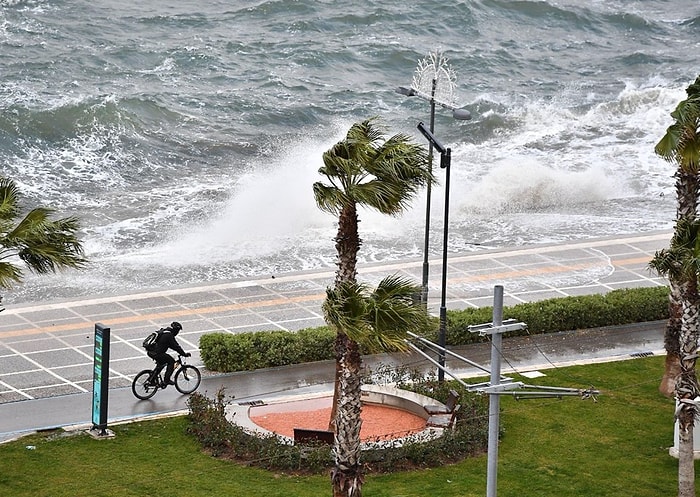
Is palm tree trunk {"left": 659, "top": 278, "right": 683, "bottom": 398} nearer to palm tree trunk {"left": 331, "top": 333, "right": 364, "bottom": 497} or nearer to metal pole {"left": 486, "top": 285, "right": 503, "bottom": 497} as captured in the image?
metal pole {"left": 486, "top": 285, "right": 503, "bottom": 497}

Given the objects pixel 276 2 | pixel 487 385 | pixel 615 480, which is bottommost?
pixel 615 480

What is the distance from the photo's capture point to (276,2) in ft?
269

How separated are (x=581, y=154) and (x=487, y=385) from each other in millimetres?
41608

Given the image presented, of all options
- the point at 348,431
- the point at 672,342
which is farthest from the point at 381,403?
the point at 348,431

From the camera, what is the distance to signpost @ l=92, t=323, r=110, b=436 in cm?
2327

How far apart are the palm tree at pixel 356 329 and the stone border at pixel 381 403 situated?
12.3 feet

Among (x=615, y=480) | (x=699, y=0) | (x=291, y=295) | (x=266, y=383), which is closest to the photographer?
(x=615, y=480)

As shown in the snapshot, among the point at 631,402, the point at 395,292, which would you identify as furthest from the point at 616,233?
the point at 395,292

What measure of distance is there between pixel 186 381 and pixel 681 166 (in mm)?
10799

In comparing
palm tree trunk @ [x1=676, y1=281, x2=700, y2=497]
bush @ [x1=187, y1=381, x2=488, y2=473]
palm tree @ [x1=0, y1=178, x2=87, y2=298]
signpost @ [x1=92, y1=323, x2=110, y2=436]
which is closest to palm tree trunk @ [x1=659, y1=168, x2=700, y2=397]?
palm tree trunk @ [x1=676, y1=281, x2=700, y2=497]

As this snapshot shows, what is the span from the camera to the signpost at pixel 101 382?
23.3 metres

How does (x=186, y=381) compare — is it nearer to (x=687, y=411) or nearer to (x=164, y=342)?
(x=164, y=342)

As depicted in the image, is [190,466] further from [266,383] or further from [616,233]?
[616,233]

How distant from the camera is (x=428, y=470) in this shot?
2245cm
